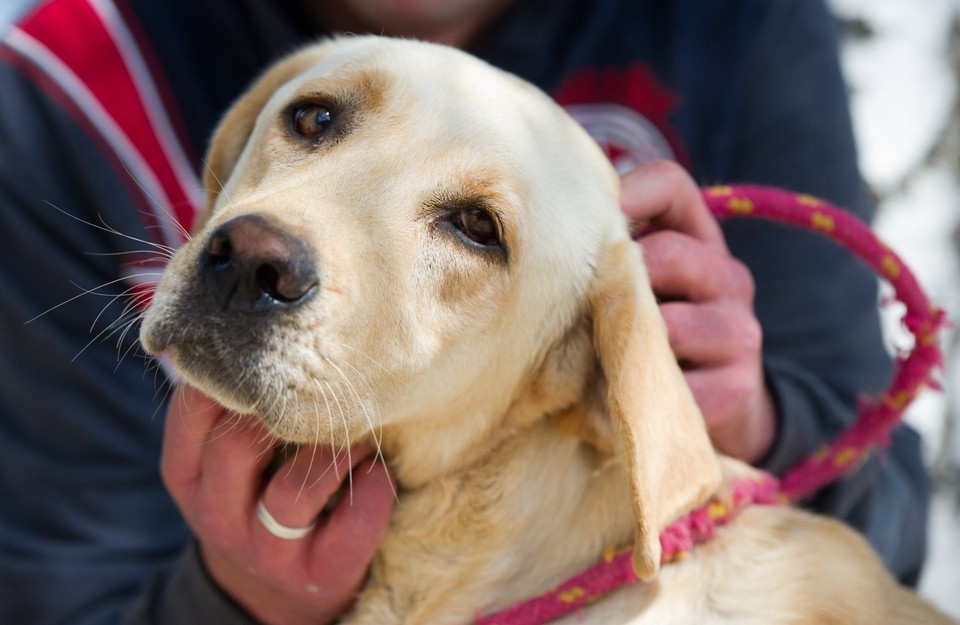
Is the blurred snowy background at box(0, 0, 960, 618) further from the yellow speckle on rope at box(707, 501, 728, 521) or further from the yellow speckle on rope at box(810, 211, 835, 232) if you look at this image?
the yellow speckle on rope at box(707, 501, 728, 521)

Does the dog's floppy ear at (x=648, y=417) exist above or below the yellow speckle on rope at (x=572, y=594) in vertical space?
above

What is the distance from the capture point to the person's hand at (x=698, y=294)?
7.04 ft

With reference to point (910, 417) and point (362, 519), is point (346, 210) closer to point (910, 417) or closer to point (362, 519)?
point (362, 519)

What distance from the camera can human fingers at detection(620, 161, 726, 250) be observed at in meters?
2.16

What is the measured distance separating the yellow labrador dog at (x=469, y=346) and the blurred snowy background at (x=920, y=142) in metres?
2.93

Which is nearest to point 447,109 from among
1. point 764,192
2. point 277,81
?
point 277,81

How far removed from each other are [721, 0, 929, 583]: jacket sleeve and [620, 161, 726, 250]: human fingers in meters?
0.70

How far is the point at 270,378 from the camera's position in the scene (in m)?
1.62

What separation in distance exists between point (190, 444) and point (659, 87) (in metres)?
1.80

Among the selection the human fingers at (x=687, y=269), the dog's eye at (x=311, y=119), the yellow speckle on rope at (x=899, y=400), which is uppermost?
the dog's eye at (x=311, y=119)

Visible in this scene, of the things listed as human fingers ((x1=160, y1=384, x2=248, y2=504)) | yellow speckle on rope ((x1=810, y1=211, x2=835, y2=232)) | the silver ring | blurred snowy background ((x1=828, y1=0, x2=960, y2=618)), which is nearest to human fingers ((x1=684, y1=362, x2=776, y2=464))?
yellow speckle on rope ((x1=810, y1=211, x2=835, y2=232))

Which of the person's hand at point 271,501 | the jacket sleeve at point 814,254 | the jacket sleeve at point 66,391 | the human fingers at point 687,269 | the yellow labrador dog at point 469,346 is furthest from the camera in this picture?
the jacket sleeve at point 814,254

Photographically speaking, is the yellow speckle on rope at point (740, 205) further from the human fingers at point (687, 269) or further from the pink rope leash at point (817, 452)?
the human fingers at point (687, 269)

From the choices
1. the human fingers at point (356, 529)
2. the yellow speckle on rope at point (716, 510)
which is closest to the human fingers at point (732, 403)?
the yellow speckle on rope at point (716, 510)
